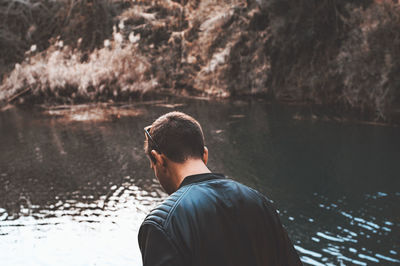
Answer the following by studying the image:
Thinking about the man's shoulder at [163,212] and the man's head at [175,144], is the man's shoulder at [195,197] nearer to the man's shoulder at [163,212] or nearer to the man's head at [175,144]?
the man's shoulder at [163,212]

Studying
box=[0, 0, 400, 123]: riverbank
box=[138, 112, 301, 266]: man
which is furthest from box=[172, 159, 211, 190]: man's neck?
box=[0, 0, 400, 123]: riverbank

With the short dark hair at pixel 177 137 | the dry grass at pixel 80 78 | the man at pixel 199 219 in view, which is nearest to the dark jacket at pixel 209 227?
the man at pixel 199 219

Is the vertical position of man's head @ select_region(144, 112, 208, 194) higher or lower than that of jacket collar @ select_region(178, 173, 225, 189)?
higher

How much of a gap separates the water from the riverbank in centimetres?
Result: 239

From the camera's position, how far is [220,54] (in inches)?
640

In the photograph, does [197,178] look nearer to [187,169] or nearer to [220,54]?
[187,169]

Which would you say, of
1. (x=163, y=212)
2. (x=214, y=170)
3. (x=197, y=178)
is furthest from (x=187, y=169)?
(x=214, y=170)

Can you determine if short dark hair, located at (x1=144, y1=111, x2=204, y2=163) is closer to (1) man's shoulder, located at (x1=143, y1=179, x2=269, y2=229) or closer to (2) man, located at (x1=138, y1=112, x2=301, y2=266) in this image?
(2) man, located at (x1=138, y1=112, x2=301, y2=266)

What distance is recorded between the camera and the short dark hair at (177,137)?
1.43 metres

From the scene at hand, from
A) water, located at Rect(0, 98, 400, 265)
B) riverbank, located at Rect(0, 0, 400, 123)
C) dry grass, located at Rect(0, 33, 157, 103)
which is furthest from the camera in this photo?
dry grass, located at Rect(0, 33, 157, 103)

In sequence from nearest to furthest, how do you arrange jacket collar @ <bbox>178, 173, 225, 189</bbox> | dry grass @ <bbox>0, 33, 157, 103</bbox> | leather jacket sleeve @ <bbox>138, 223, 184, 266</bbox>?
leather jacket sleeve @ <bbox>138, 223, 184, 266</bbox> < jacket collar @ <bbox>178, 173, 225, 189</bbox> < dry grass @ <bbox>0, 33, 157, 103</bbox>

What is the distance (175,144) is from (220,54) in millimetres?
15161

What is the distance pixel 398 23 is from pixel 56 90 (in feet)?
36.5

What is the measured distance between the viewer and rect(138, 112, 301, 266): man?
Result: 124 cm
